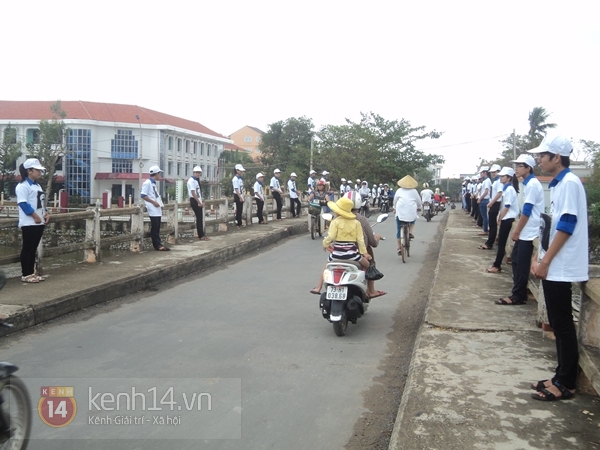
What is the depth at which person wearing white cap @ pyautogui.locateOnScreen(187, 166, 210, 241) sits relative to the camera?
42.1 feet

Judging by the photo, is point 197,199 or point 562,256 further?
point 197,199

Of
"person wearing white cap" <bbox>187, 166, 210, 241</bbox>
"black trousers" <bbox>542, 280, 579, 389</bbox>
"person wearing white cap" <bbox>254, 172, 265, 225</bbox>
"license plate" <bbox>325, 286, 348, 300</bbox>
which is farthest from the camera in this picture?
"person wearing white cap" <bbox>254, 172, 265, 225</bbox>

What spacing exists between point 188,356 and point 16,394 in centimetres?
227

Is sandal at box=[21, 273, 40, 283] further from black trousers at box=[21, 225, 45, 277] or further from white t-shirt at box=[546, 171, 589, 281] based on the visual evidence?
white t-shirt at box=[546, 171, 589, 281]

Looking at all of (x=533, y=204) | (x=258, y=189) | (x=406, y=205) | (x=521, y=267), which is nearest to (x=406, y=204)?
(x=406, y=205)

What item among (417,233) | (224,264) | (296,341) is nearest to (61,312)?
(296,341)

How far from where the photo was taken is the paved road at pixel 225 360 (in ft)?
13.1

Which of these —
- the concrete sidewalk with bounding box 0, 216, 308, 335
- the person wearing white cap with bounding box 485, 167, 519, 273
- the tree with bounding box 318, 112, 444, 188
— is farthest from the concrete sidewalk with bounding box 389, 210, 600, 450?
the tree with bounding box 318, 112, 444, 188

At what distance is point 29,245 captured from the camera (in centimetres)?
797

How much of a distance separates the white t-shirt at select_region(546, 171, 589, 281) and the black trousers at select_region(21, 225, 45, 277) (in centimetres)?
654

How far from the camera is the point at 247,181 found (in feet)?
211

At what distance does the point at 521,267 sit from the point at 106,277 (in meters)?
5.68

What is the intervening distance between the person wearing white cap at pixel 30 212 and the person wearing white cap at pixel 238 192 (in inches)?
302

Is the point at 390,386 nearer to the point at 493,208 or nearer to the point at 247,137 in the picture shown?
the point at 493,208
